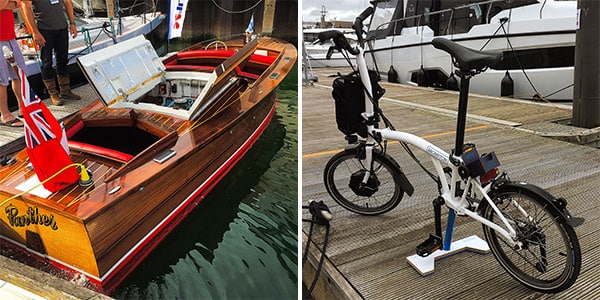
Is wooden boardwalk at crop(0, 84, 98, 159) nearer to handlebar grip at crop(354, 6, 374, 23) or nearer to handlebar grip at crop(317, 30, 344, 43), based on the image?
handlebar grip at crop(317, 30, 344, 43)

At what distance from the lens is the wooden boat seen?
1877 millimetres

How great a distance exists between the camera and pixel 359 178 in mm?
2020

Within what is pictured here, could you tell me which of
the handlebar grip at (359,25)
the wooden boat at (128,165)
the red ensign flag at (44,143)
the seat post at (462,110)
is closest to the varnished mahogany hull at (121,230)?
the wooden boat at (128,165)

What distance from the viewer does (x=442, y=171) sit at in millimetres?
1572

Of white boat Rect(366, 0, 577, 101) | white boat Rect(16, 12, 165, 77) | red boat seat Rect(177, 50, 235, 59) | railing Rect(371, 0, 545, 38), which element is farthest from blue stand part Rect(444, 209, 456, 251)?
railing Rect(371, 0, 545, 38)

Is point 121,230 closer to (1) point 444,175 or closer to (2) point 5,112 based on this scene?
(2) point 5,112

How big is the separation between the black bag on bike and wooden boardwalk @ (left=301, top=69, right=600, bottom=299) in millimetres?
Result: 496

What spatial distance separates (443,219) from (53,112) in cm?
251

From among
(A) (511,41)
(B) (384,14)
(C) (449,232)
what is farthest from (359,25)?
(B) (384,14)

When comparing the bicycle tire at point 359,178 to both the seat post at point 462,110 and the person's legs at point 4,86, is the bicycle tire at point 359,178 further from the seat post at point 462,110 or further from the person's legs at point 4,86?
the person's legs at point 4,86

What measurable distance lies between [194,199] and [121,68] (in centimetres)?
95

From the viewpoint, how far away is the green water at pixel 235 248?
2.06 metres

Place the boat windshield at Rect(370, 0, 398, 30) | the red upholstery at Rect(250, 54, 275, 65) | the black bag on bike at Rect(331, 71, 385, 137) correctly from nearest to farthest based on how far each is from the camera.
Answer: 1. the black bag on bike at Rect(331, 71, 385, 137)
2. the red upholstery at Rect(250, 54, 275, 65)
3. the boat windshield at Rect(370, 0, 398, 30)

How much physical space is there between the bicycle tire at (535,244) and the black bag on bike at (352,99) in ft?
2.07
